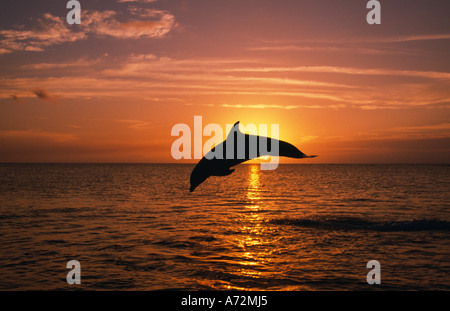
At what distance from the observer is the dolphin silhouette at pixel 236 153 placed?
10961 millimetres

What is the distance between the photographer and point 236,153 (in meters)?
11.0

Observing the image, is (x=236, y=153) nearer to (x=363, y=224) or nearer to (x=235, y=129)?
(x=235, y=129)

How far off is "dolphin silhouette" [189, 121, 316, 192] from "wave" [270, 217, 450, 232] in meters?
13.5

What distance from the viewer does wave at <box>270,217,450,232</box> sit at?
75.8 feet

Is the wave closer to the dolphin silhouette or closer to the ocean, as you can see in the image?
the ocean

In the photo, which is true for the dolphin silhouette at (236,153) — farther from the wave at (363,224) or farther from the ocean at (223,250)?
the wave at (363,224)

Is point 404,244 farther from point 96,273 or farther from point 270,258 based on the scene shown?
point 96,273

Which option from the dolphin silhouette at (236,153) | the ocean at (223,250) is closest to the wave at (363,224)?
the ocean at (223,250)

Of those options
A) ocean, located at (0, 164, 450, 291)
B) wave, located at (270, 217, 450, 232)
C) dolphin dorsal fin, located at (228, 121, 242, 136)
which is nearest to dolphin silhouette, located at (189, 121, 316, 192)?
dolphin dorsal fin, located at (228, 121, 242, 136)

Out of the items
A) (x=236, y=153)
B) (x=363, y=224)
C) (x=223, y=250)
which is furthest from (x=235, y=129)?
(x=363, y=224)

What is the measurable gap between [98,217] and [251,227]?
11080 millimetres

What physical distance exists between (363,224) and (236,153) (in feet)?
55.4
